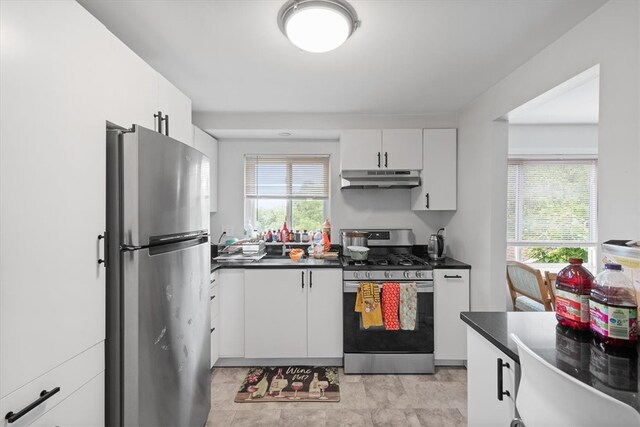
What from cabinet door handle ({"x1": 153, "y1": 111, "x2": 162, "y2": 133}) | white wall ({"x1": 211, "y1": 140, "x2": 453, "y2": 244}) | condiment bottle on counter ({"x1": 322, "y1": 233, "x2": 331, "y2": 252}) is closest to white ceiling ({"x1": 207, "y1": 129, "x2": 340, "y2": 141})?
white wall ({"x1": 211, "y1": 140, "x2": 453, "y2": 244})

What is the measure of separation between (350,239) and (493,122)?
1670mm

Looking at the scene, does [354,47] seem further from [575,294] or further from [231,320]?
[231,320]

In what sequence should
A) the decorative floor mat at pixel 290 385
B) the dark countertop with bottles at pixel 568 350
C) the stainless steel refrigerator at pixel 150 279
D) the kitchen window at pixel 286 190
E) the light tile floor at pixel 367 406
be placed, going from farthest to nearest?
the kitchen window at pixel 286 190, the decorative floor mat at pixel 290 385, the light tile floor at pixel 367 406, the stainless steel refrigerator at pixel 150 279, the dark countertop with bottles at pixel 568 350

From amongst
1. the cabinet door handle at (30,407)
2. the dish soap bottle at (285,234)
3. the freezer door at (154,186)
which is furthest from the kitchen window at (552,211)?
the cabinet door handle at (30,407)

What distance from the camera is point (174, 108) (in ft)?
6.15

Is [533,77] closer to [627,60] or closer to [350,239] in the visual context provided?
[627,60]

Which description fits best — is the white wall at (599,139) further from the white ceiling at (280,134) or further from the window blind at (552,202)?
the window blind at (552,202)

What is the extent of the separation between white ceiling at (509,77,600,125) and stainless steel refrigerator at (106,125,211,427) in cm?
241

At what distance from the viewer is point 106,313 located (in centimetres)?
125

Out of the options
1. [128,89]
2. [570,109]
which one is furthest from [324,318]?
[570,109]

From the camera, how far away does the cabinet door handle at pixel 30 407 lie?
0.84 m

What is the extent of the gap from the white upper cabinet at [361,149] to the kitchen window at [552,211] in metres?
2.19

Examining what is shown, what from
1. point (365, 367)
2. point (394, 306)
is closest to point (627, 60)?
point (394, 306)

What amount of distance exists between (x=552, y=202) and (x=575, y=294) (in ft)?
12.0
